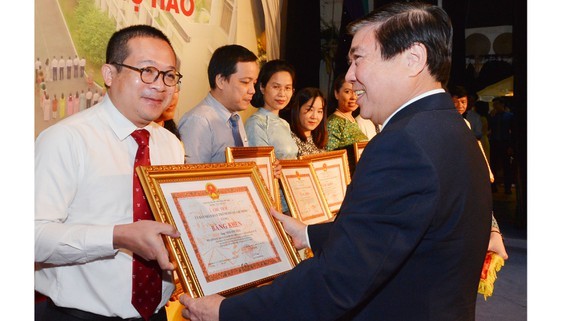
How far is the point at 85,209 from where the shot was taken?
1.77 m

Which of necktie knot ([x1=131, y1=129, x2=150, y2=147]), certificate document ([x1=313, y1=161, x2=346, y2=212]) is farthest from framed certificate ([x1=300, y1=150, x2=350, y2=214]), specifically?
necktie knot ([x1=131, y1=129, x2=150, y2=147])

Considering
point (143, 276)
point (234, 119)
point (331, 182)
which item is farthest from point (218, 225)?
point (331, 182)

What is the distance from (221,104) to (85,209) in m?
1.76

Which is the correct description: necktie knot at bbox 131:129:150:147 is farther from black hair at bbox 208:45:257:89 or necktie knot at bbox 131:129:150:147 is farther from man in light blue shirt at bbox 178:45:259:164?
black hair at bbox 208:45:257:89

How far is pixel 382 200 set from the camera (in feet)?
4.59

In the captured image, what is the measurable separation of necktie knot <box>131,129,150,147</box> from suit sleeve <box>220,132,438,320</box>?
2.44ft

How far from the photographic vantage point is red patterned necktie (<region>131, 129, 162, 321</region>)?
181 cm

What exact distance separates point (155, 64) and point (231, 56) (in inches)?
63.1

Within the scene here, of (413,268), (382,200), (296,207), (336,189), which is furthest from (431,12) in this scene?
(336,189)

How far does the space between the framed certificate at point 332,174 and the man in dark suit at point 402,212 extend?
1.98 meters

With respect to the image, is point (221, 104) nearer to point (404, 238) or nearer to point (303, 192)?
point (303, 192)

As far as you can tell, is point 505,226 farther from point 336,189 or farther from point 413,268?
point 413,268

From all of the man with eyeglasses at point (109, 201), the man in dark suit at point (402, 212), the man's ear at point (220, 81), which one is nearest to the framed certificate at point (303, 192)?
the man's ear at point (220, 81)

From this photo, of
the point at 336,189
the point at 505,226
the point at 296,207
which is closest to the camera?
the point at 296,207
